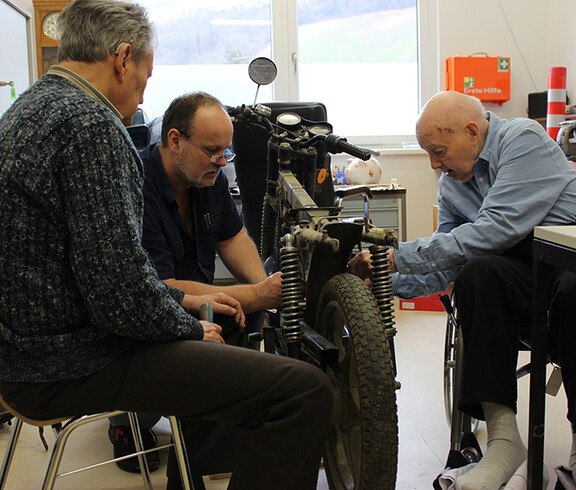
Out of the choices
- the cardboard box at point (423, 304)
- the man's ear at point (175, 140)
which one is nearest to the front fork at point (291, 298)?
the man's ear at point (175, 140)

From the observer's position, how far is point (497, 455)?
1475 millimetres

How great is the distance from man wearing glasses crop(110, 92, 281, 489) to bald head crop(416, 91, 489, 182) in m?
0.60

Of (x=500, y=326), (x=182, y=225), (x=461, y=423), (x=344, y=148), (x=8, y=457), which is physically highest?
(x=344, y=148)

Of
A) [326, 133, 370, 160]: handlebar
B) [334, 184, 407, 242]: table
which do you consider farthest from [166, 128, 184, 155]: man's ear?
[334, 184, 407, 242]: table

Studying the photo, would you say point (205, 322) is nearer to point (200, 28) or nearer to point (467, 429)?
point (467, 429)

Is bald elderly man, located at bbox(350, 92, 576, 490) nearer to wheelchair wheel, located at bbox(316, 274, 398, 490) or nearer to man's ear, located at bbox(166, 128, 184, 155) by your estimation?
wheelchair wheel, located at bbox(316, 274, 398, 490)

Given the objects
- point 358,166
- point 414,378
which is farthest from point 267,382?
point 358,166

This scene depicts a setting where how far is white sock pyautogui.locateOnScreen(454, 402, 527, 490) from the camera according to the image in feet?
4.66

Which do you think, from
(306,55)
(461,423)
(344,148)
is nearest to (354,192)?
(344,148)

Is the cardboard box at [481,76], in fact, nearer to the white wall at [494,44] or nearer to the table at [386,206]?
the white wall at [494,44]

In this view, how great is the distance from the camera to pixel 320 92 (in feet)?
15.8

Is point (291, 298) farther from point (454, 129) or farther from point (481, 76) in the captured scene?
point (481, 76)

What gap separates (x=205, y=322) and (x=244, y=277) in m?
0.72

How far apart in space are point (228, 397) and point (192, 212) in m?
0.84
